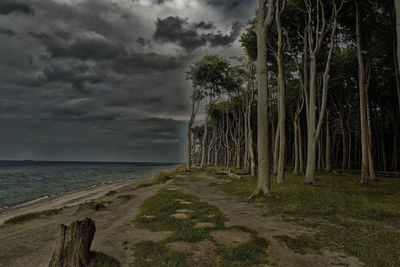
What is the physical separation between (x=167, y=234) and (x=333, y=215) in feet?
20.3

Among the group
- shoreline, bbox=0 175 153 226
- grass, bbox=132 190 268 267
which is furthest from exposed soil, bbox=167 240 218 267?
shoreline, bbox=0 175 153 226

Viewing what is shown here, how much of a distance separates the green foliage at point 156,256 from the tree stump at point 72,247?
1006 millimetres

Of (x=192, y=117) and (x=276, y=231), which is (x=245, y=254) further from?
(x=192, y=117)

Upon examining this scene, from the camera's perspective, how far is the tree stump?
3791 millimetres

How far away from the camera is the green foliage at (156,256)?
407cm

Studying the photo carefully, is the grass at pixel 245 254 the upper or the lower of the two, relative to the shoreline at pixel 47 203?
upper

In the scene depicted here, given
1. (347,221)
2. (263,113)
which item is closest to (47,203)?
(263,113)

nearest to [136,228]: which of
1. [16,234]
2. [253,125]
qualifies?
[16,234]

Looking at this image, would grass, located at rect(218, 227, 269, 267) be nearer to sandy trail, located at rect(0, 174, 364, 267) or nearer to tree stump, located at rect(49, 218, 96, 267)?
sandy trail, located at rect(0, 174, 364, 267)

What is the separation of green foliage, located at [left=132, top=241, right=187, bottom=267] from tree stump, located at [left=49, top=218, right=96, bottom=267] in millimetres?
1006

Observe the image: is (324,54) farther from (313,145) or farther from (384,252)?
(384,252)

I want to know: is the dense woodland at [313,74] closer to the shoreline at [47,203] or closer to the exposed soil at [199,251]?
the exposed soil at [199,251]

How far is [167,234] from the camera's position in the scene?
231 inches

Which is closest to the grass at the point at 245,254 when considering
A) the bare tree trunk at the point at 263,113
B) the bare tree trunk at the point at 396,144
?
the bare tree trunk at the point at 263,113
